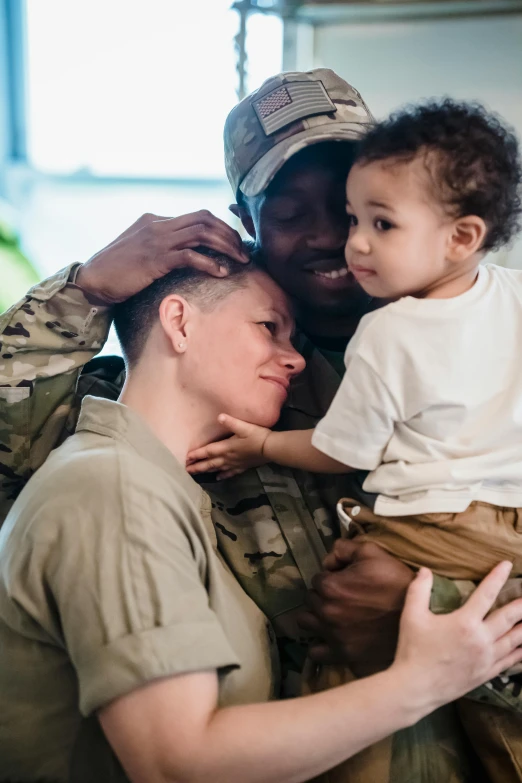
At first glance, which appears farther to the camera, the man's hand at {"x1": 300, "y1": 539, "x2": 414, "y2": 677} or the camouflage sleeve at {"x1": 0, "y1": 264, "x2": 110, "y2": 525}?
the camouflage sleeve at {"x1": 0, "y1": 264, "x2": 110, "y2": 525}

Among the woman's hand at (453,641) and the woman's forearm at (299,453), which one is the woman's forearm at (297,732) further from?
the woman's forearm at (299,453)

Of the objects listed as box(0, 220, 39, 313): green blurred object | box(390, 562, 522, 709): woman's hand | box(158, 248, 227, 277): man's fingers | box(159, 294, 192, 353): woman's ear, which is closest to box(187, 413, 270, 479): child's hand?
box(159, 294, 192, 353): woman's ear

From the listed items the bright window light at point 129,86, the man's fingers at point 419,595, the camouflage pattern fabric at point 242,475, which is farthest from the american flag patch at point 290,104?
the bright window light at point 129,86

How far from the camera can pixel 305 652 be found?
1.07 m

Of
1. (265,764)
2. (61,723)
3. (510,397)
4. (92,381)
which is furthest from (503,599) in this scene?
(92,381)

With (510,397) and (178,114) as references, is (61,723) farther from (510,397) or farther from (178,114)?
(178,114)

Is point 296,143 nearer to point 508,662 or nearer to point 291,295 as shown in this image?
point 291,295

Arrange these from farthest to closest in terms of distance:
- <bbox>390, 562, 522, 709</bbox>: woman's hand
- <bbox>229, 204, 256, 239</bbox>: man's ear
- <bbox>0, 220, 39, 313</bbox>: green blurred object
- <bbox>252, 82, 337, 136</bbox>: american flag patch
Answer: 1. <bbox>0, 220, 39, 313</bbox>: green blurred object
2. <bbox>229, 204, 256, 239</bbox>: man's ear
3. <bbox>252, 82, 337, 136</bbox>: american flag patch
4. <bbox>390, 562, 522, 709</bbox>: woman's hand

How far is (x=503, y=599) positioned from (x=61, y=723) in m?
0.61

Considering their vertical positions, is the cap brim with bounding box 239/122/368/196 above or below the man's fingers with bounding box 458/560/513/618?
above

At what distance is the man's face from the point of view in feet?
3.80

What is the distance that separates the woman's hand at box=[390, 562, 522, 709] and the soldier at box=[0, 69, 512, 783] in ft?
0.91

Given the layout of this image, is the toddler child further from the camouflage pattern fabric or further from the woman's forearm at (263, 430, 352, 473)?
the camouflage pattern fabric

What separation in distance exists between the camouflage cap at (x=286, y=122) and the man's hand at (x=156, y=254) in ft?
0.42
